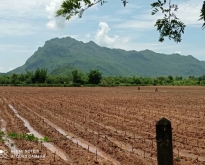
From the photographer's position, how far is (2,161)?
325 inches

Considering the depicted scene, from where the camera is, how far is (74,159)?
347 inches

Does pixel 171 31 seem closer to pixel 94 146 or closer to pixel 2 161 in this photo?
pixel 2 161

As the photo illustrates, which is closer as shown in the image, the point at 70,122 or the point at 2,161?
the point at 2,161

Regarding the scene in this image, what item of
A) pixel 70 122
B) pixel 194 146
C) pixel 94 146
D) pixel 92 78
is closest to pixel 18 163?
pixel 94 146

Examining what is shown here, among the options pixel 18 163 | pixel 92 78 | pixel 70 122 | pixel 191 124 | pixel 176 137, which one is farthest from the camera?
pixel 92 78

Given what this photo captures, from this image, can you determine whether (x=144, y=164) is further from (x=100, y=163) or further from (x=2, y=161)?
(x=2, y=161)

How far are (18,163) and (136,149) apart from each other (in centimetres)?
386

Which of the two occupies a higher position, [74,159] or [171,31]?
[171,31]

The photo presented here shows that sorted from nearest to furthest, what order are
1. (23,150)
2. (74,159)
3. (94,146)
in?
(74,159)
(23,150)
(94,146)

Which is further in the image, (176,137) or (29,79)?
(29,79)

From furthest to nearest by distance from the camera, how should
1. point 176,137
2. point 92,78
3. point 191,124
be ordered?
point 92,78 → point 191,124 → point 176,137

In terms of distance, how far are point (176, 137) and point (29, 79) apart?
238ft

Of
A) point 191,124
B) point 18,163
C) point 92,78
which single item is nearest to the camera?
point 18,163

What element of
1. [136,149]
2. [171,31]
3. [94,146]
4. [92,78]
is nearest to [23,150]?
[94,146]
